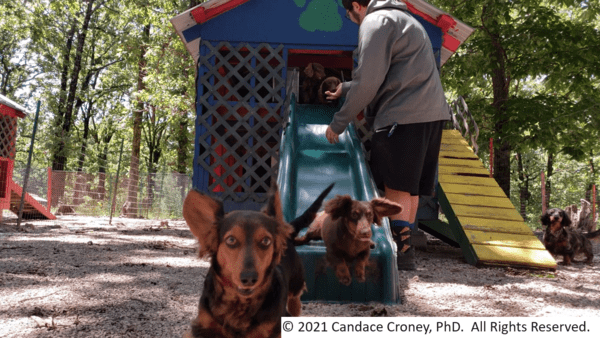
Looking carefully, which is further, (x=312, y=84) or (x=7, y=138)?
(x=7, y=138)

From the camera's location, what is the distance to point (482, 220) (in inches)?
285

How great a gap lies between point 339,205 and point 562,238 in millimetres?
5598

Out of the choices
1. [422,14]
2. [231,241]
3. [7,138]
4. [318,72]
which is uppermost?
[422,14]

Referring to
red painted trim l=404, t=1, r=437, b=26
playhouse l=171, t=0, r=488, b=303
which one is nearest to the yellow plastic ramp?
playhouse l=171, t=0, r=488, b=303

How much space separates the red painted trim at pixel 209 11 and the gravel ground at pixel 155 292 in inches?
156

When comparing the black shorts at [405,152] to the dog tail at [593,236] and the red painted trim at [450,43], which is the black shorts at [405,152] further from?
the dog tail at [593,236]

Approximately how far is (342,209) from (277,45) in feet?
18.0

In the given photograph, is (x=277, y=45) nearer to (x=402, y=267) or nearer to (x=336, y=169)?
(x=336, y=169)

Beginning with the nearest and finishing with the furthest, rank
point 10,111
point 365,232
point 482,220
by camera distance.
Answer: point 365,232, point 482,220, point 10,111

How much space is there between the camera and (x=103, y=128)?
3419 cm

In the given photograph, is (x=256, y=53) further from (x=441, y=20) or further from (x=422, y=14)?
(x=441, y=20)

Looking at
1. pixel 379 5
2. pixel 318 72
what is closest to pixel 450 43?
pixel 318 72

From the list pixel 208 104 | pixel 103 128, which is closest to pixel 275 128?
pixel 208 104

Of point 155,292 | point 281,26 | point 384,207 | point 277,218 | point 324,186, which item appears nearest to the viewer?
point 277,218
